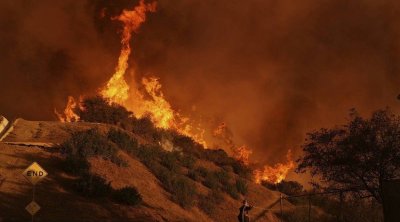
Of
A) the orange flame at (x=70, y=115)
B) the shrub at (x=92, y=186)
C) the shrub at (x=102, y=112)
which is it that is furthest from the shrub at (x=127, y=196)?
the orange flame at (x=70, y=115)

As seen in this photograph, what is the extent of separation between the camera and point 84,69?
2088 inches

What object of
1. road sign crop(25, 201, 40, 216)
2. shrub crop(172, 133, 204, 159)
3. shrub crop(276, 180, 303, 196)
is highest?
shrub crop(172, 133, 204, 159)

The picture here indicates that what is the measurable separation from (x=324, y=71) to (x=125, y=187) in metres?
37.6

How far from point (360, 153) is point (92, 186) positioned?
1228 cm

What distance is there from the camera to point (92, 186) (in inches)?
968

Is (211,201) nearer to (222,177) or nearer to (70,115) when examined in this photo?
(222,177)

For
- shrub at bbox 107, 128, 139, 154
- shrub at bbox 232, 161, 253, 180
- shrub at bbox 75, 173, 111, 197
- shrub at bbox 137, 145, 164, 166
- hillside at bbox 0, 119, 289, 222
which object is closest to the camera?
hillside at bbox 0, 119, 289, 222

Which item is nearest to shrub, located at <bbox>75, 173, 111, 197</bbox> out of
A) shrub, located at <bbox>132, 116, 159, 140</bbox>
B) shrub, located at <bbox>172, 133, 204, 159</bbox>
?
shrub, located at <bbox>132, 116, 159, 140</bbox>

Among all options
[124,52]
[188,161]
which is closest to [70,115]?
[124,52]

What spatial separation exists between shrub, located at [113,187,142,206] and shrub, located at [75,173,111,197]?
48 cm

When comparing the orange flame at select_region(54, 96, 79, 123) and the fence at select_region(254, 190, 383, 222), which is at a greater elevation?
the orange flame at select_region(54, 96, 79, 123)

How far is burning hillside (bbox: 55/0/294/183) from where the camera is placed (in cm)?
4378

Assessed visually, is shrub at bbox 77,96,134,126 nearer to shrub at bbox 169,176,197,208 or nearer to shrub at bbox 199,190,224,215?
shrub at bbox 169,176,197,208

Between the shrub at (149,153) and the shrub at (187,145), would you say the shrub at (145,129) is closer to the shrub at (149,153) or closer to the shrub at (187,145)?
the shrub at (187,145)
